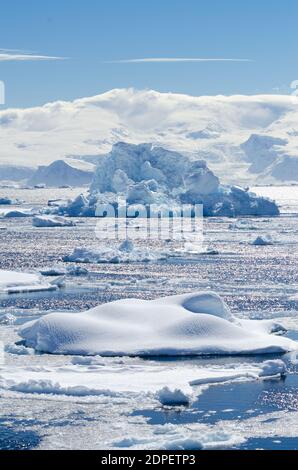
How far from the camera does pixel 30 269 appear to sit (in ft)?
132

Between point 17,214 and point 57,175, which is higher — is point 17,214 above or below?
below

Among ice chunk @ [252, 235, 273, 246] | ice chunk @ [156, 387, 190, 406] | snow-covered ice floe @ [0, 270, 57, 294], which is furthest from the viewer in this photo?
ice chunk @ [252, 235, 273, 246]

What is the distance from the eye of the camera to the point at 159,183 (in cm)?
7638

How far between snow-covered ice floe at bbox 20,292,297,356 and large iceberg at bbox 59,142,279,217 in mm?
49899

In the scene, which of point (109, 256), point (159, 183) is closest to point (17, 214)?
point (159, 183)

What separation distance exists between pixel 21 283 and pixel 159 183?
44.0 m

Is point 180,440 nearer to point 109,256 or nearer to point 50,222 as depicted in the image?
point 109,256

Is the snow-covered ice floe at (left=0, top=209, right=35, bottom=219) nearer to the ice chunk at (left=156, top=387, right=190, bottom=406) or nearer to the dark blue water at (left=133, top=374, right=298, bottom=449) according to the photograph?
the dark blue water at (left=133, top=374, right=298, bottom=449)

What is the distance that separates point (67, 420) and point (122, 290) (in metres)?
16.8

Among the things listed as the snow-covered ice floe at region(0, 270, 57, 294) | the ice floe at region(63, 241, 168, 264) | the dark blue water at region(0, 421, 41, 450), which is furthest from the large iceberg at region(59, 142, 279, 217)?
the dark blue water at region(0, 421, 41, 450)

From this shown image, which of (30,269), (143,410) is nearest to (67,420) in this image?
(143,410)

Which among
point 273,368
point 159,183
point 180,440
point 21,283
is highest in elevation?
point 159,183

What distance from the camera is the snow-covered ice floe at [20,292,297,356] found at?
68.8 feet
